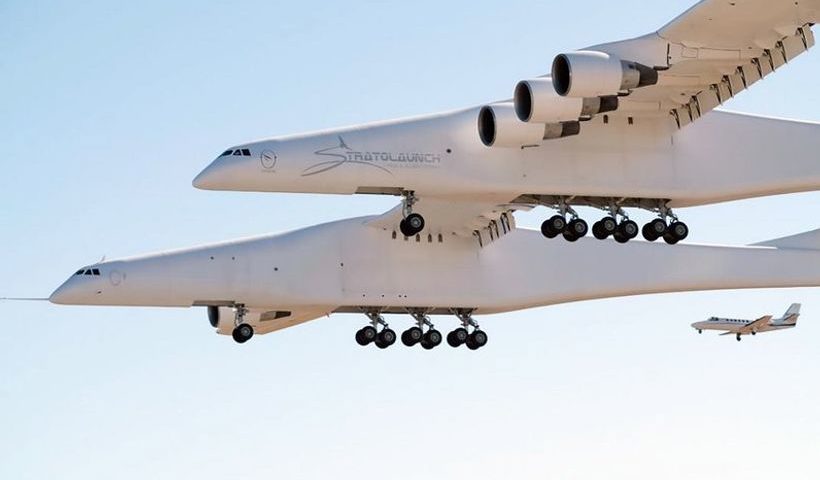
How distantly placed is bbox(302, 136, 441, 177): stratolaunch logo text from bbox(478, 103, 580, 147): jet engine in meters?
1.26

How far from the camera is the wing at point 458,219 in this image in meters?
45.6

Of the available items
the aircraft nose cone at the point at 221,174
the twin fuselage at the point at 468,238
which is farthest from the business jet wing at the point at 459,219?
the aircraft nose cone at the point at 221,174

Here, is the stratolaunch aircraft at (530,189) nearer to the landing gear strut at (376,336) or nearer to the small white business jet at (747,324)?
the landing gear strut at (376,336)

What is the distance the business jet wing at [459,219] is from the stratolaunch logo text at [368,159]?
5.76 metres

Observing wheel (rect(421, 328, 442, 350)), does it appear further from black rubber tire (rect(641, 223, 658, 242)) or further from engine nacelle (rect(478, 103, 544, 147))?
engine nacelle (rect(478, 103, 544, 147))

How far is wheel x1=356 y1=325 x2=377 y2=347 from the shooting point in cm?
4838

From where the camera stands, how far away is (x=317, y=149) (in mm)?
38688

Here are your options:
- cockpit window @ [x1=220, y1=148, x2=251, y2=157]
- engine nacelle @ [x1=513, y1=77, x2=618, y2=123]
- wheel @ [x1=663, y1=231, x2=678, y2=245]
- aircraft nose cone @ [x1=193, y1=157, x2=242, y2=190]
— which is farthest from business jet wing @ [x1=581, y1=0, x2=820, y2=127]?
aircraft nose cone @ [x1=193, y1=157, x2=242, y2=190]

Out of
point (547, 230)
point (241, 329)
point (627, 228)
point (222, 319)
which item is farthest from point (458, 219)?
point (627, 228)

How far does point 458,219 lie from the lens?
4659 centimetres

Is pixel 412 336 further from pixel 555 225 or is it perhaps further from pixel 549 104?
pixel 549 104

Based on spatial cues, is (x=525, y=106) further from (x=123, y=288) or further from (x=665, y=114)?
(x=123, y=288)

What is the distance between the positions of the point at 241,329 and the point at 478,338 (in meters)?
5.91

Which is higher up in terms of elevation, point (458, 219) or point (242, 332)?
point (458, 219)
